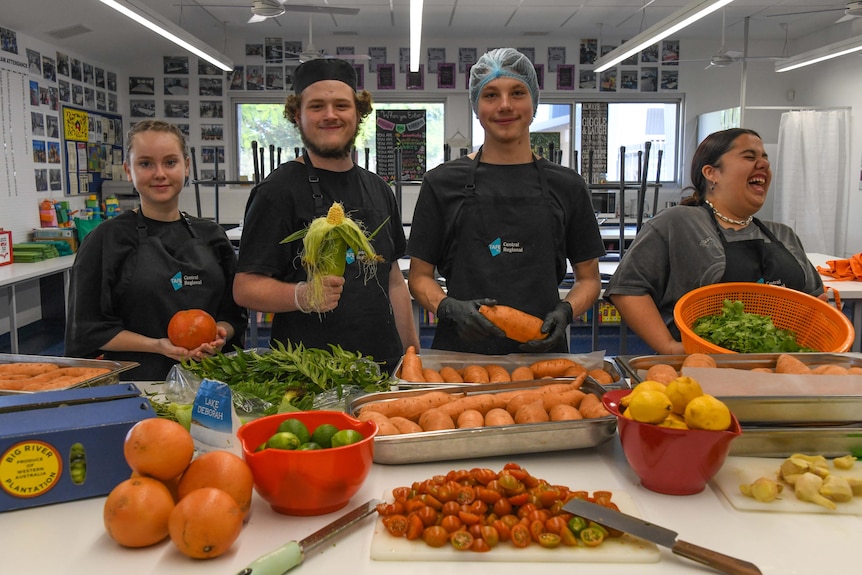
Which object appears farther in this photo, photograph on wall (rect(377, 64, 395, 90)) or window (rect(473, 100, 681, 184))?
window (rect(473, 100, 681, 184))

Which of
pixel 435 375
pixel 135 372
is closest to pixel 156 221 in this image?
pixel 135 372

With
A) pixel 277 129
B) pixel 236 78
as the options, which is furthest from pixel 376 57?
pixel 236 78

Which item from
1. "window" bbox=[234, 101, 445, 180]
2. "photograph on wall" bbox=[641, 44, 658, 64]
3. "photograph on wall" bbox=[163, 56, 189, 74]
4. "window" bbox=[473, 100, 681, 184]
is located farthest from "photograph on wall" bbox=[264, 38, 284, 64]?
"photograph on wall" bbox=[641, 44, 658, 64]

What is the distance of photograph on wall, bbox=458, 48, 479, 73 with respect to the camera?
1124cm

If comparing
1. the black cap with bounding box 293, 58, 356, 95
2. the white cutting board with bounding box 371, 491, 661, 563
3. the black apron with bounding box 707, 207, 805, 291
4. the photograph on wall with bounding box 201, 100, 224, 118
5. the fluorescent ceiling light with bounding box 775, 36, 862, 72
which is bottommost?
the white cutting board with bounding box 371, 491, 661, 563

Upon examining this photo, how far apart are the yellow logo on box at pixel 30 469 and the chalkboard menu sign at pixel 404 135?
10109mm

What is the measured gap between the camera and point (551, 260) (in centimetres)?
264

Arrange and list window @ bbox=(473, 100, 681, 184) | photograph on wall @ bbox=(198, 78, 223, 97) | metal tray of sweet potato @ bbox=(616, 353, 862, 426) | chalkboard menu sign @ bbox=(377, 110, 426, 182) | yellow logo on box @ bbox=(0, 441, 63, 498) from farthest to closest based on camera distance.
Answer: window @ bbox=(473, 100, 681, 184), chalkboard menu sign @ bbox=(377, 110, 426, 182), photograph on wall @ bbox=(198, 78, 223, 97), metal tray of sweet potato @ bbox=(616, 353, 862, 426), yellow logo on box @ bbox=(0, 441, 63, 498)

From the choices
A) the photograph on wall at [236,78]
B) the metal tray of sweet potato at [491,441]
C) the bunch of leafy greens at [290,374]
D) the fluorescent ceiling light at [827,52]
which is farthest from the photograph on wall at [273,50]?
the metal tray of sweet potato at [491,441]

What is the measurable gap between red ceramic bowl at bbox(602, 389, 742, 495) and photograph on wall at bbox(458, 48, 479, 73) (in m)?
10.4

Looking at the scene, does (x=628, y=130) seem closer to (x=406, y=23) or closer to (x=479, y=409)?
(x=406, y=23)

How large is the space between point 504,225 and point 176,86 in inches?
385

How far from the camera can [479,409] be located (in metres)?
1.75

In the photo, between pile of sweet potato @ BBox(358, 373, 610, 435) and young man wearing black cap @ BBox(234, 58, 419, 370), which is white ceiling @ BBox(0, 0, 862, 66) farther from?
pile of sweet potato @ BBox(358, 373, 610, 435)
